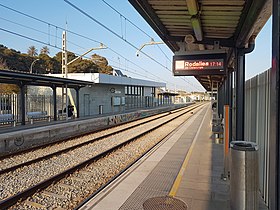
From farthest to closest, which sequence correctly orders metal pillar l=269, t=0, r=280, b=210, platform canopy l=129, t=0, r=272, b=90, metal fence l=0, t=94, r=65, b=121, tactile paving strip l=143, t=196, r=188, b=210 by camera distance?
metal fence l=0, t=94, r=65, b=121, tactile paving strip l=143, t=196, r=188, b=210, platform canopy l=129, t=0, r=272, b=90, metal pillar l=269, t=0, r=280, b=210

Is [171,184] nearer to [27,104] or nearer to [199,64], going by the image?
[199,64]

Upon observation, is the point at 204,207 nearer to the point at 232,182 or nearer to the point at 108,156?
the point at 232,182

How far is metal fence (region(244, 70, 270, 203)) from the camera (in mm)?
4406

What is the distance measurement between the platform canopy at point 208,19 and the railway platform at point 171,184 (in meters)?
3.16

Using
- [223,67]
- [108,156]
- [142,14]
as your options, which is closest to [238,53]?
[223,67]

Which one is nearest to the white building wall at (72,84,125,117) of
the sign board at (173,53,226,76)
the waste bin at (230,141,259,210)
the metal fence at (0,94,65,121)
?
the metal fence at (0,94,65,121)

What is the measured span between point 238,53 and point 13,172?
7097 mm

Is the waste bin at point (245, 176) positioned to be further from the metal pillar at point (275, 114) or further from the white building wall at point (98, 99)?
the white building wall at point (98, 99)

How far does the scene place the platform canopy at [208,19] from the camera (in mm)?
3988

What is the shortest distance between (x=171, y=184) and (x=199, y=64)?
3215 millimetres

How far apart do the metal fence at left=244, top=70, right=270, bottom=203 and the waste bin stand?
824mm

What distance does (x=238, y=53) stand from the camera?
17.9 ft

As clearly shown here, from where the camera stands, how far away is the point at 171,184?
592 centimetres

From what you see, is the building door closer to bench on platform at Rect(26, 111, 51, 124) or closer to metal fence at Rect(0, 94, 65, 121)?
metal fence at Rect(0, 94, 65, 121)
